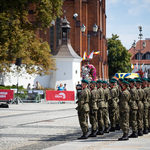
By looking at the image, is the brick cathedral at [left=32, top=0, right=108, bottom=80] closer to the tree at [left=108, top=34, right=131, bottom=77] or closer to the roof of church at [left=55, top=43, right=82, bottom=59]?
the roof of church at [left=55, top=43, right=82, bottom=59]

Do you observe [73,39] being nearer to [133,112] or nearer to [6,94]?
[6,94]

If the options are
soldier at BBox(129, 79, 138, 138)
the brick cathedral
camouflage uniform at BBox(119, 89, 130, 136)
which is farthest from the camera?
the brick cathedral

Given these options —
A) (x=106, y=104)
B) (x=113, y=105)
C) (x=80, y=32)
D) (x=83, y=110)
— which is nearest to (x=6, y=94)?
(x=113, y=105)

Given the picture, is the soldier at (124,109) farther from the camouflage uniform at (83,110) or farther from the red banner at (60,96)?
the red banner at (60,96)

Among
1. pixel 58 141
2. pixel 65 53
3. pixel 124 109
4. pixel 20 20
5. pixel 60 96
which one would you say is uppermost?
pixel 65 53

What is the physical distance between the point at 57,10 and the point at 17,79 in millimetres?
21264

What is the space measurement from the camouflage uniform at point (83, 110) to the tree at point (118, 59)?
73359 mm

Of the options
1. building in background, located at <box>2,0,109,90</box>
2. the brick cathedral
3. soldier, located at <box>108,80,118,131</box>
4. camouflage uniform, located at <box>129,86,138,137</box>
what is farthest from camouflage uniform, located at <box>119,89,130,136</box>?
the brick cathedral

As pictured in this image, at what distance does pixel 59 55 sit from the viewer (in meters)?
50.8

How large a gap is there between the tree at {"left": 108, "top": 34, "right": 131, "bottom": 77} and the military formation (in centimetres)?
7135

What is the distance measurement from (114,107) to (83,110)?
2502mm

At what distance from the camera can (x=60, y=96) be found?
34969mm

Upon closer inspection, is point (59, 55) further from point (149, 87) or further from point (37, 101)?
point (149, 87)

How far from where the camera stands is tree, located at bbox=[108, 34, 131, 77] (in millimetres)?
84812
